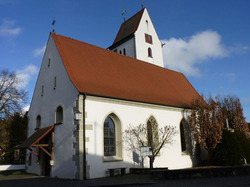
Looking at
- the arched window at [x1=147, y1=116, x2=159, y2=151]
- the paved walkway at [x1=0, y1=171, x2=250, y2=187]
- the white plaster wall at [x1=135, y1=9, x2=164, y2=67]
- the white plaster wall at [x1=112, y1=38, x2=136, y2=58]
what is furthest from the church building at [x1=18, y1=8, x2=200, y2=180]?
the white plaster wall at [x1=135, y1=9, x2=164, y2=67]

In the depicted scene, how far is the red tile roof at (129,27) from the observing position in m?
27.0

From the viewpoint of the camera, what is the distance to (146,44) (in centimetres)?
2678

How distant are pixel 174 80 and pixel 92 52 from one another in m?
9.20

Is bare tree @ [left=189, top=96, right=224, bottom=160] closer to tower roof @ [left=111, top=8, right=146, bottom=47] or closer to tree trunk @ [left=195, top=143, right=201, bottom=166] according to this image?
tree trunk @ [left=195, top=143, right=201, bottom=166]

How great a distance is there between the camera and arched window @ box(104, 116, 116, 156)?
13896 mm

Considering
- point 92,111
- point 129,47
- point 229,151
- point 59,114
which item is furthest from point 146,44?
point 92,111

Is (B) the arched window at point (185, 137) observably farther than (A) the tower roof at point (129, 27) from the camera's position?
No

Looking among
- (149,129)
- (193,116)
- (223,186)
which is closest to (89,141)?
(149,129)

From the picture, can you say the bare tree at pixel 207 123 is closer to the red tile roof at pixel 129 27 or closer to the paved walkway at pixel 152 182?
the paved walkway at pixel 152 182

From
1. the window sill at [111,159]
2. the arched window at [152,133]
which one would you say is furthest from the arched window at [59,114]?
the arched window at [152,133]

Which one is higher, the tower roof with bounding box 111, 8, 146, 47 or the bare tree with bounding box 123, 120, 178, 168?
the tower roof with bounding box 111, 8, 146, 47

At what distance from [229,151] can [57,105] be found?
12.3 meters

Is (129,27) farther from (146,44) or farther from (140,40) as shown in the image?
(146,44)

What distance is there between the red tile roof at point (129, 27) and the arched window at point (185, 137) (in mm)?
12072
